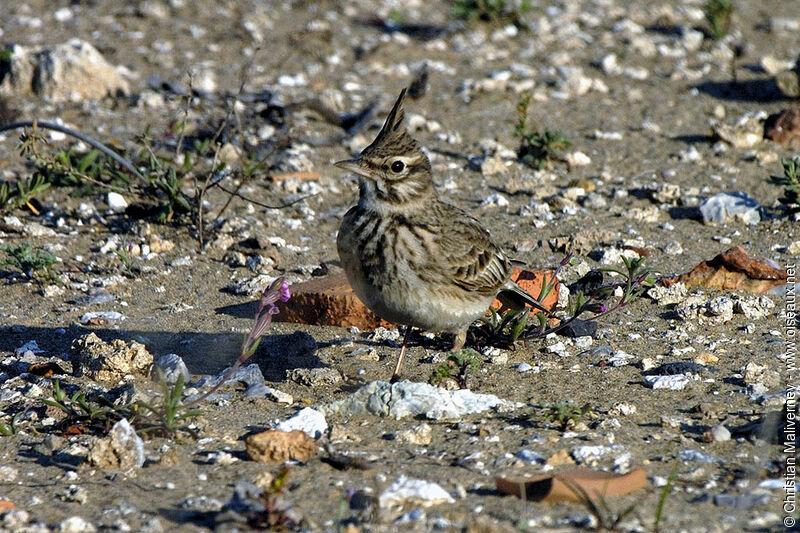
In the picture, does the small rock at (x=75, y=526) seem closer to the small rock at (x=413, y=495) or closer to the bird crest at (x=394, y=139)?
the small rock at (x=413, y=495)

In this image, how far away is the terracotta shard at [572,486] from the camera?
387 cm

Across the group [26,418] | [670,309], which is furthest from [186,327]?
[670,309]

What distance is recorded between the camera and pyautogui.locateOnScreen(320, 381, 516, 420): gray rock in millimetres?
4922

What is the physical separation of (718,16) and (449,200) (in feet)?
16.1

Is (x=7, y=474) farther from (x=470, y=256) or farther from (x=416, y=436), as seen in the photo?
(x=470, y=256)

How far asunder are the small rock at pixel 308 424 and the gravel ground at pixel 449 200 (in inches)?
3.8

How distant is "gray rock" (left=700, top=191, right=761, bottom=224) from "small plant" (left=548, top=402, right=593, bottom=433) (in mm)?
3467

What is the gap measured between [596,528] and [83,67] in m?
7.53

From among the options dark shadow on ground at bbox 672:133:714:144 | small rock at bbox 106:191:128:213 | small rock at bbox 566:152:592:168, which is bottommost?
small rock at bbox 106:191:128:213

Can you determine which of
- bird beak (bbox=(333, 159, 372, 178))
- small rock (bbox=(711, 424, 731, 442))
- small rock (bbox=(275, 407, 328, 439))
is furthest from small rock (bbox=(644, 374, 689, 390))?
bird beak (bbox=(333, 159, 372, 178))

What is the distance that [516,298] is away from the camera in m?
6.05

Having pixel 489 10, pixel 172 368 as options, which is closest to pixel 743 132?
pixel 489 10

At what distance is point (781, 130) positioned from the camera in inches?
344

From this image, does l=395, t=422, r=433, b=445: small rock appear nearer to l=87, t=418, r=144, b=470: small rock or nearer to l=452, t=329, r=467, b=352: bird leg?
l=452, t=329, r=467, b=352: bird leg
